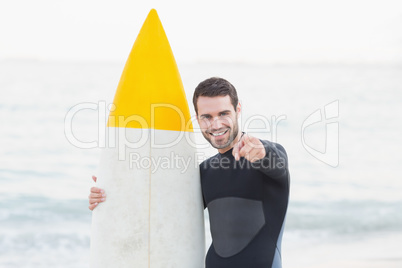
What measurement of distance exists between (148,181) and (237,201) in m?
0.48

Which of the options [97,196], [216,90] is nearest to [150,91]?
[216,90]

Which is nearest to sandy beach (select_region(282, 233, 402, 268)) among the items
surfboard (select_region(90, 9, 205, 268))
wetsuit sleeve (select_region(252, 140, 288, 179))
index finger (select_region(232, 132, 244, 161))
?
surfboard (select_region(90, 9, 205, 268))

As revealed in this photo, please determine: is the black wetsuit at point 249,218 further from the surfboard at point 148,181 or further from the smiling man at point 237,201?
the surfboard at point 148,181

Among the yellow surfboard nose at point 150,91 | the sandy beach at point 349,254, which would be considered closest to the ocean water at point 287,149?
the sandy beach at point 349,254

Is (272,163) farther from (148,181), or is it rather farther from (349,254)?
(349,254)

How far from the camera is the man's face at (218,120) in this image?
7.37 feet

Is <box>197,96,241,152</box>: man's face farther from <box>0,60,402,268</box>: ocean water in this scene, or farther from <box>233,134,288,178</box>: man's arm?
<box>0,60,402,268</box>: ocean water

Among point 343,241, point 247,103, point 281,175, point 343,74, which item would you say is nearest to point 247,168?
point 281,175

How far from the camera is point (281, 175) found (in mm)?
2117

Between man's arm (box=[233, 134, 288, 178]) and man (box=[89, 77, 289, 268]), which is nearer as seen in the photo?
man's arm (box=[233, 134, 288, 178])

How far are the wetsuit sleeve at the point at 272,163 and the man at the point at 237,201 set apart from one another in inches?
2.6

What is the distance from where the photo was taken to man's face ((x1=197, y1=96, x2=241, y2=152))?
2.25 m

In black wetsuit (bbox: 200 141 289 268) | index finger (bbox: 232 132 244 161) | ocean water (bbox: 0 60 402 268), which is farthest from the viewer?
ocean water (bbox: 0 60 402 268)

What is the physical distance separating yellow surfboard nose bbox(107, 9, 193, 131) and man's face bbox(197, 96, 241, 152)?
26 centimetres
